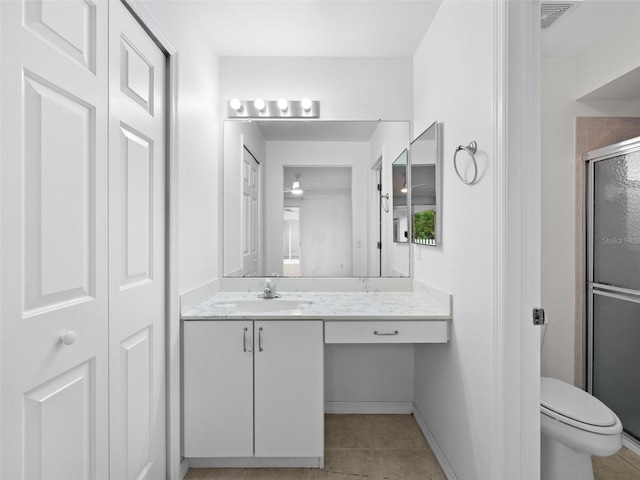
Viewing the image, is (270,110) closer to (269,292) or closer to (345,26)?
(345,26)

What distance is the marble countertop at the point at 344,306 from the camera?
196 cm

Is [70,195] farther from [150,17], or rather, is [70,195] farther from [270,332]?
[270,332]

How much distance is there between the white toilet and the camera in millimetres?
1543

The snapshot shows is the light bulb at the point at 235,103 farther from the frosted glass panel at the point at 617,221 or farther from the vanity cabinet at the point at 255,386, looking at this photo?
the frosted glass panel at the point at 617,221

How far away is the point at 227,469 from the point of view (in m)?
2.02

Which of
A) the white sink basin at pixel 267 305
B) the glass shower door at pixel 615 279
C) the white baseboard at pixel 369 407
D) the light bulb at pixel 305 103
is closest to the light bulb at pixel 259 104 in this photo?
the light bulb at pixel 305 103

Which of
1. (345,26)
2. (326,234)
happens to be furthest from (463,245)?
(345,26)

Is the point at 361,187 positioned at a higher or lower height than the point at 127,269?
higher

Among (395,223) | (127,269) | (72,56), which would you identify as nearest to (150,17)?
(72,56)

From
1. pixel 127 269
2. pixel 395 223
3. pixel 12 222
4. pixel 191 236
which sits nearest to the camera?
pixel 12 222

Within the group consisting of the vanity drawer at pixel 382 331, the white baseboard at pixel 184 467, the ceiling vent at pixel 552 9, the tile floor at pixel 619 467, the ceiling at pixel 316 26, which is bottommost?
the tile floor at pixel 619 467

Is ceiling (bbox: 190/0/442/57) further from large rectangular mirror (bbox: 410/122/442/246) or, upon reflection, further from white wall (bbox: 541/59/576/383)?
white wall (bbox: 541/59/576/383)

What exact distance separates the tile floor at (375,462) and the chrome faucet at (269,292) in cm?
91

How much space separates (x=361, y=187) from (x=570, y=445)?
1796mm
